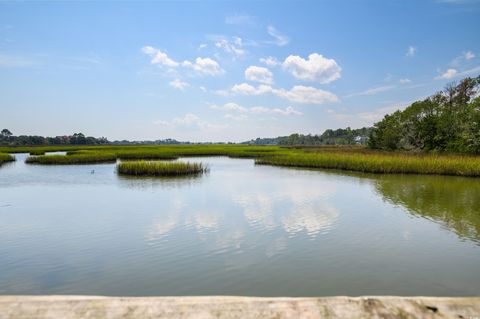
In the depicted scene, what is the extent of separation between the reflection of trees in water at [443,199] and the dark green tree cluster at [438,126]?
17.7m

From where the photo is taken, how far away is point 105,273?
6637mm

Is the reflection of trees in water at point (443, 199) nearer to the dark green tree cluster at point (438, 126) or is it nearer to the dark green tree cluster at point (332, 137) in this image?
the dark green tree cluster at point (438, 126)

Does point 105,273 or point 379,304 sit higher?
point 379,304

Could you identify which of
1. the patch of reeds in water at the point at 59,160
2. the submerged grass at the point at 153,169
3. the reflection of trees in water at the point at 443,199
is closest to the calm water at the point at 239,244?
the reflection of trees in water at the point at 443,199

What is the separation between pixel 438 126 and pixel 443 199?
3498 centimetres

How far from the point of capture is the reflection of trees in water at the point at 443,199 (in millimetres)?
11062

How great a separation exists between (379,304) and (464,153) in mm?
40653

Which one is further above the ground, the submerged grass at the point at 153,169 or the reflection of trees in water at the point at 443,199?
the submerged grass at the point at 153,169

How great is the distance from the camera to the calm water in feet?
20.1

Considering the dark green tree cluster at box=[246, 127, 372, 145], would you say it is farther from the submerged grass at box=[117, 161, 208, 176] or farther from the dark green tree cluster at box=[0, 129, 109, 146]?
the submerged grass at box=[117, 161, 208, 176]

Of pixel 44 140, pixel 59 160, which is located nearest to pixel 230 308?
pixel 59 160

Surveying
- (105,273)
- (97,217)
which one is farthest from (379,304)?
(97,217)

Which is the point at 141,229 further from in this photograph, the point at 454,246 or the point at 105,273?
the point at 454,246

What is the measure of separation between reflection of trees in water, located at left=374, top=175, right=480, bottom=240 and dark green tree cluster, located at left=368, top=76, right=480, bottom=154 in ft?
58.0
